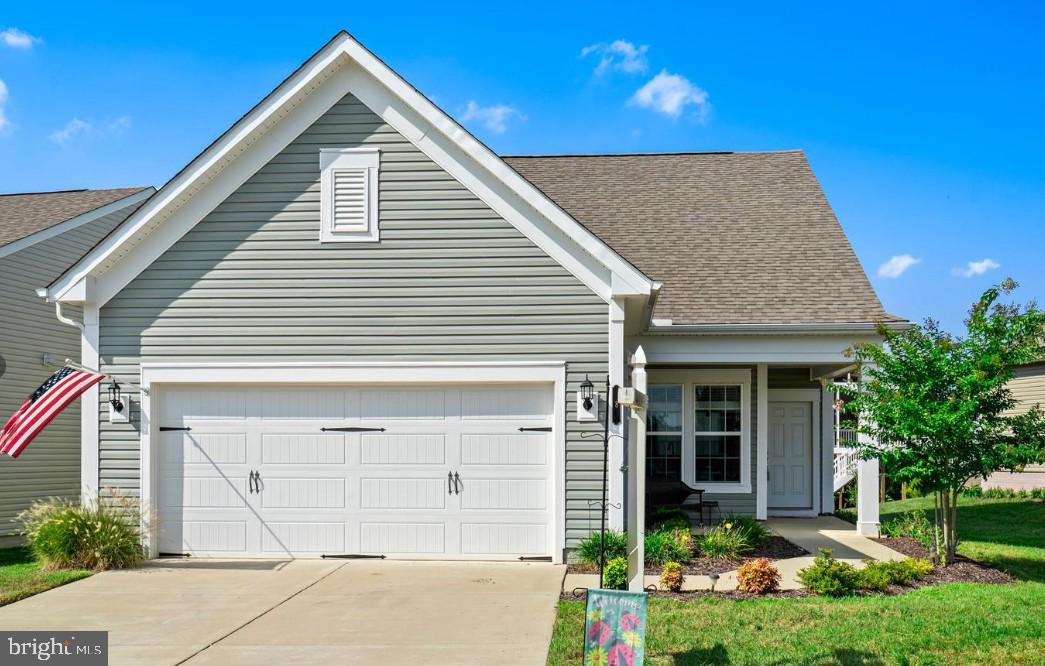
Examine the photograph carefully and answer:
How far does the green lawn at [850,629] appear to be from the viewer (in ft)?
22.2

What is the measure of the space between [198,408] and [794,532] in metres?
9.00

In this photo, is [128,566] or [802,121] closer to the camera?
[128,566]

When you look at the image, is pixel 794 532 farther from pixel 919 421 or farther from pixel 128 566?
pixel 128 566

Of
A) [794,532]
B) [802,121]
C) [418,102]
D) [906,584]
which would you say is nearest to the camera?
[906,584]

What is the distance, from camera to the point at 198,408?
1145 centimetres

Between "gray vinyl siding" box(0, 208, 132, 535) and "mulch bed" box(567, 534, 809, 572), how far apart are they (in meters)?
9.72

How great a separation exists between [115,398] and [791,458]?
451 inches

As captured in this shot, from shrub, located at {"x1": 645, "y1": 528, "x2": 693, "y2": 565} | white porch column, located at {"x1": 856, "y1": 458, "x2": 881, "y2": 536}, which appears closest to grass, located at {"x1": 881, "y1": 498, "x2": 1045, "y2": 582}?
white porch column, located at {"x1": 856, "y1": 458, "x2": 881, "y2": 536}

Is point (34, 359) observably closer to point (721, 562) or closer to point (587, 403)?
point (587, 403)

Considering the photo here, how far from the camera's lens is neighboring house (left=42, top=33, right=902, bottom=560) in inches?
432

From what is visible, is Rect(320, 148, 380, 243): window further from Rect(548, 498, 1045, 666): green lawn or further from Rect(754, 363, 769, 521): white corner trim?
Rect(754, 363, 769, 521): white corner trim

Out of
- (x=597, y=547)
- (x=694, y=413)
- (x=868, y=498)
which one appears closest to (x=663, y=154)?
(x=694, y=413)

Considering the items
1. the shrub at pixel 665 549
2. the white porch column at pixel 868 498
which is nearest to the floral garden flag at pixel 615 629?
the shrub at pixel 665 549

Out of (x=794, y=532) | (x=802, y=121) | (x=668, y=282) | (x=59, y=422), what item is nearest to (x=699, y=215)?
(x=668, y=282)
